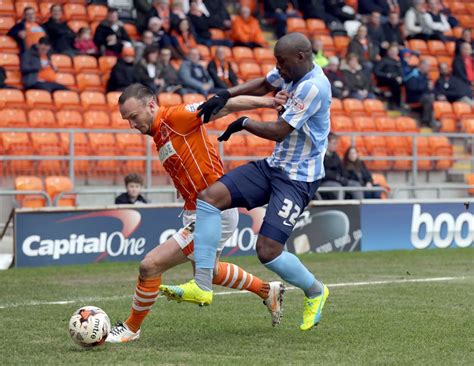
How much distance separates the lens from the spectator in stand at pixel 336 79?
71.9ft

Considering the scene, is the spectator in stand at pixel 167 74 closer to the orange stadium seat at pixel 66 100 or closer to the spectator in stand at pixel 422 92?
the orange stadium seat at pixel 66 100

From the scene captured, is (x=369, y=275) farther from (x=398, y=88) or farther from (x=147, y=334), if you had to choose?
(x=398, y=88)

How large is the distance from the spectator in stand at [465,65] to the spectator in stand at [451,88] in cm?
16

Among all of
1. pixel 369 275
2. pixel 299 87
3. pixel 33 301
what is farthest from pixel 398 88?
pixel 299 87

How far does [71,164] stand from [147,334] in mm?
7669

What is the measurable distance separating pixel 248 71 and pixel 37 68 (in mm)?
4966

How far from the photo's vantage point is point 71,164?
→ 16062 millimetres

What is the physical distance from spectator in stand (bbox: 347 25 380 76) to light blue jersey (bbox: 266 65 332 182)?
14.6m

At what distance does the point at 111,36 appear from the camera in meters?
19.9

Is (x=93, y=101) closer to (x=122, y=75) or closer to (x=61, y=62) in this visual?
(x=122, y=75)

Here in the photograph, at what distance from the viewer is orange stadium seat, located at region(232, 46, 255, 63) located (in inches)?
878

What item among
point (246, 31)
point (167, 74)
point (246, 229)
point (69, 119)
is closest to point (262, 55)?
point (246, 31)

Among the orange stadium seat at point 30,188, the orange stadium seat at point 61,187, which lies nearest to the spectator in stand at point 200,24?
the orange stadium seat at point 61,187

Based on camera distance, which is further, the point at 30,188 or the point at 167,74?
the point at 167,74
